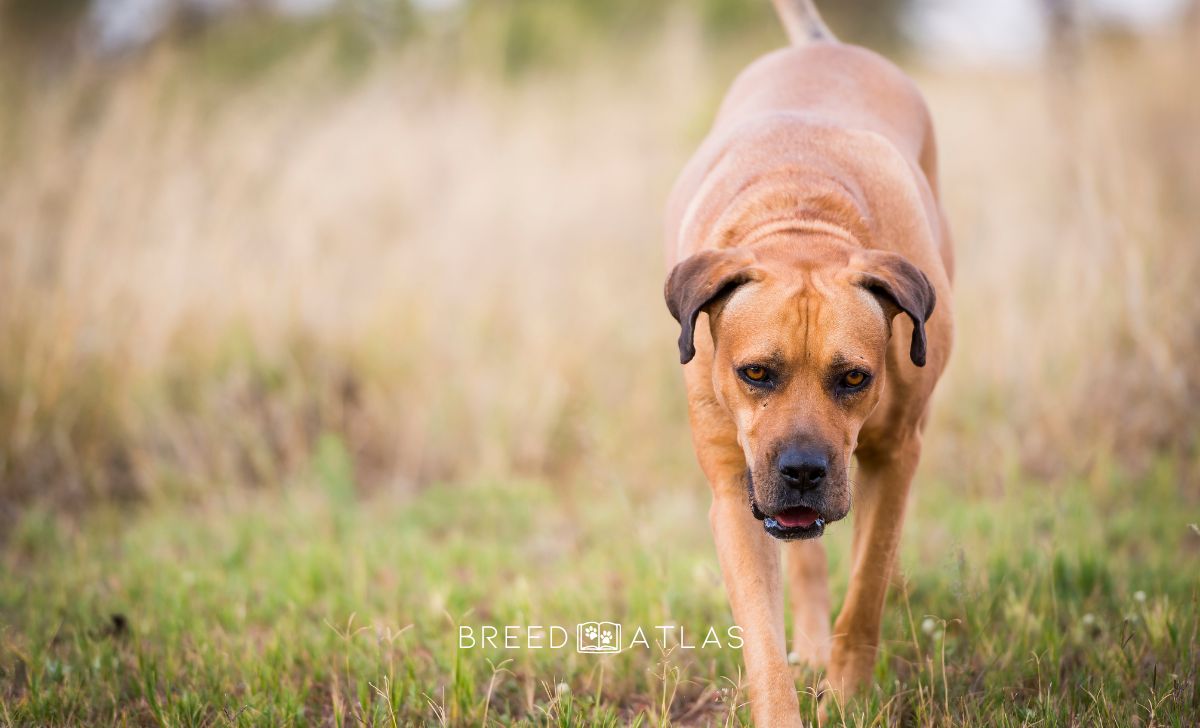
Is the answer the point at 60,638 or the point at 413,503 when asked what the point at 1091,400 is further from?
the point at 60,638

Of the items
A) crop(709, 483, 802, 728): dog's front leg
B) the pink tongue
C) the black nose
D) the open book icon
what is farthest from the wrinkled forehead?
the open book icon

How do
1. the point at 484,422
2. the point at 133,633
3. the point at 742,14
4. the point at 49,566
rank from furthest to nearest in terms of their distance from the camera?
the point at 742,14 < the point at 484,422 < the point at 49,566 < the point at 133,633

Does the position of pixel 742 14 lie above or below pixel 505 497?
above

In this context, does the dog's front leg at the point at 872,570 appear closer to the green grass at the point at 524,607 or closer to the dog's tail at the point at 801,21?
the green grass at the point at 524,607

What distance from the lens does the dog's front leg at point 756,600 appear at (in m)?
2.79

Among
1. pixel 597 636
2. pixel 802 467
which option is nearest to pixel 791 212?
pixel 802 467

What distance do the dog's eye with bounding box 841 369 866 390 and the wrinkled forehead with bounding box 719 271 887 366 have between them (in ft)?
0.16

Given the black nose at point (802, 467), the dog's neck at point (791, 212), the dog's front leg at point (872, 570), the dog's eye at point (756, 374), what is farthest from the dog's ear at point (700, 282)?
the dog's front leg at point (872, 570)

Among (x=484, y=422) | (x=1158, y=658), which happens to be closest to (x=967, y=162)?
(x=484, y=422)

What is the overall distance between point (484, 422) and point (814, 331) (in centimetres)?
355

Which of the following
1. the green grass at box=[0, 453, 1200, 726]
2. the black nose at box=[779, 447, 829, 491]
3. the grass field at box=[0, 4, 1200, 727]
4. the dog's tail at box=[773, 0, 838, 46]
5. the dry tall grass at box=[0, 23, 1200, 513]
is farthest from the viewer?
the dry tall grass at box=[0, 23, 1200, 513]

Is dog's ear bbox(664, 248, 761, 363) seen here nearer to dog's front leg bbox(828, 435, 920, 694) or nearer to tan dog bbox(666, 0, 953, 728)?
tan dog bbox(666, 0, 953, 728)

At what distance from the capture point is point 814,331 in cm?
285

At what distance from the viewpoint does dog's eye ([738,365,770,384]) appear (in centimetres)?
286
